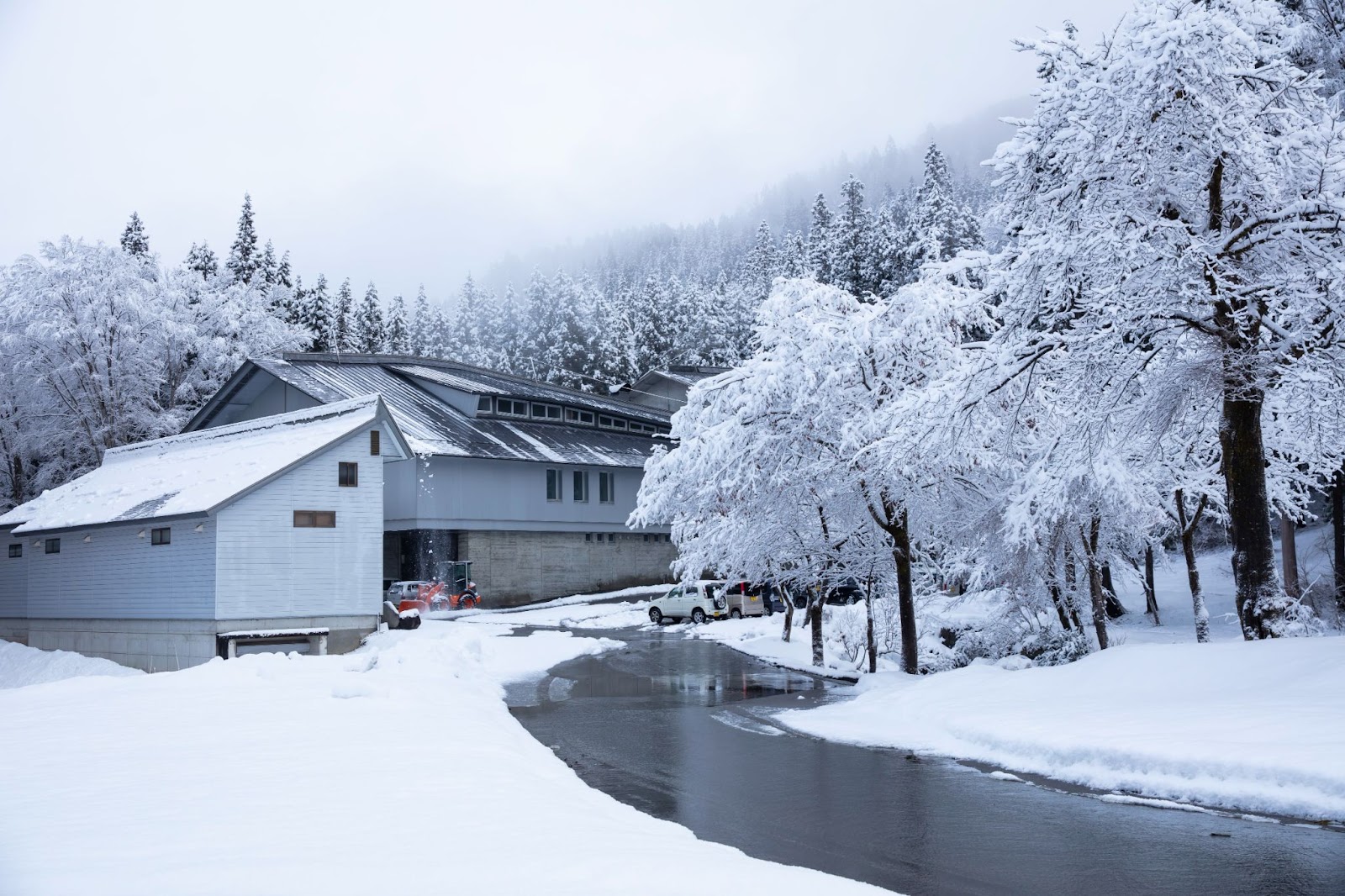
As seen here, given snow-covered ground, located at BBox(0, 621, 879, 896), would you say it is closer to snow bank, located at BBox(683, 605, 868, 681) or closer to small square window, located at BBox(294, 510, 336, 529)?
snow bank, located at BBox(683, 605, 868, 681)

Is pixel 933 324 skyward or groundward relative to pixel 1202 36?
groundward

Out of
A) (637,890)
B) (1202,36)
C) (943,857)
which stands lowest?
(943,857)

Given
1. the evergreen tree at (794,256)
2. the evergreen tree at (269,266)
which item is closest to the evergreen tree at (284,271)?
the evergreen tree at (269,266)

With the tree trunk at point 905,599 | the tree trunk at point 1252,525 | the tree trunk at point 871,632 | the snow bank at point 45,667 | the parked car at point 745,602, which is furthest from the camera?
the parked car at point 745,602

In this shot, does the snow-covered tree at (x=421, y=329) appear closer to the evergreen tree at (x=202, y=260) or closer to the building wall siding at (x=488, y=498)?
the evergreen tree at (x=202, y=260)

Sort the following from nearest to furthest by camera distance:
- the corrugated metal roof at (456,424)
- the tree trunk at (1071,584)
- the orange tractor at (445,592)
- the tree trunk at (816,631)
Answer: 1. the tree trunk at (1071,584)
2. the tree trunk at (816,631)
3. the orange tractor at (445,592)
4. the corrugated metal roof at (456,424)

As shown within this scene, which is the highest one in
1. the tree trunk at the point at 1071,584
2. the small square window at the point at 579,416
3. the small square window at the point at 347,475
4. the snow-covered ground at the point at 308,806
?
the small square window at the point at 579,416

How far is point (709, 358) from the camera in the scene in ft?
303

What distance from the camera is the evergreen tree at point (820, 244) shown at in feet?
269

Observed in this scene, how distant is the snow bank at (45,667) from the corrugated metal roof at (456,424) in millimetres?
15531

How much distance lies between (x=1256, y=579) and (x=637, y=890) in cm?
1187

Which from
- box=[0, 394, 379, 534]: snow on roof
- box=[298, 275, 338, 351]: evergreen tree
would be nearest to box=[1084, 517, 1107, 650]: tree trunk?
box=[0, 394, 379, 534]: snow on roof

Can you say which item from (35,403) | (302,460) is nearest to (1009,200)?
(302,460)

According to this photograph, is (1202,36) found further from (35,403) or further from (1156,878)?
(35,403)
